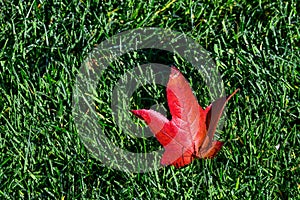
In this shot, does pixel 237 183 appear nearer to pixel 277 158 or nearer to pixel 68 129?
pixel 277 158

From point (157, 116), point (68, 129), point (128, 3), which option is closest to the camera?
point (157, 116)

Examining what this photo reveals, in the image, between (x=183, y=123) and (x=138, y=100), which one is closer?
(x=183, y=123)

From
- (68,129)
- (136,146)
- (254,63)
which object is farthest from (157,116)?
(254,63)

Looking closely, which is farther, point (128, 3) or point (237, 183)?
point (128, 3)
